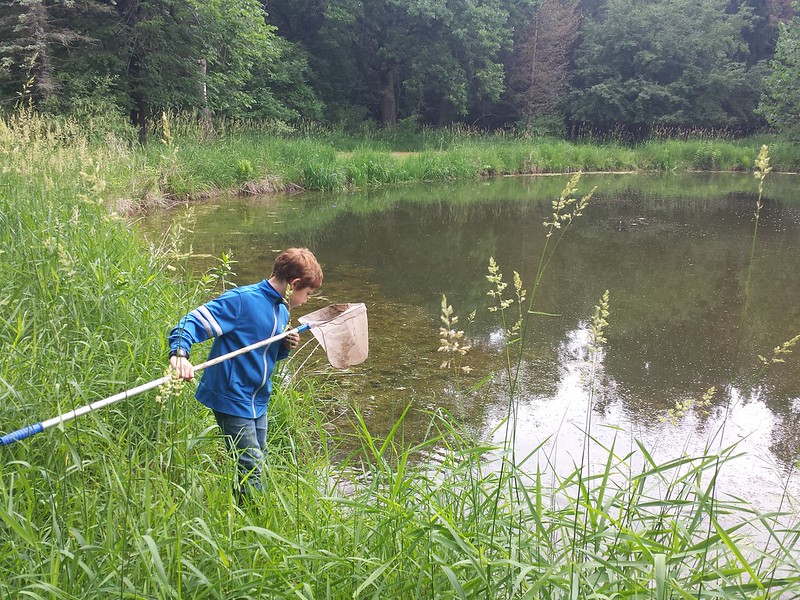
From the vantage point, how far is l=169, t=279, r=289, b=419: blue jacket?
2.63m

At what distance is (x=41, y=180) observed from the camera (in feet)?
15.9

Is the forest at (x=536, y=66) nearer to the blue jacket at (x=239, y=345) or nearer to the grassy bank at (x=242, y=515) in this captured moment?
the grassy bank at (x=242, y=515)

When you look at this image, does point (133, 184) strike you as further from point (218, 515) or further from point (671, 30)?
point (671, 30)

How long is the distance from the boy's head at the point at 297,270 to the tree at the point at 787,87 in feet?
85.7

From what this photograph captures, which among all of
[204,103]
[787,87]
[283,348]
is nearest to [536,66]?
[787,87]

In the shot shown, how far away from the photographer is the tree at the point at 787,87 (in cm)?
2355

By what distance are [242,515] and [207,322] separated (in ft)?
2.55

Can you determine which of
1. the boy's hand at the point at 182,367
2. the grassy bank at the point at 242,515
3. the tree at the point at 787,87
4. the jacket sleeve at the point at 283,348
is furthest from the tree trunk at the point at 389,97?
the boy's hand at the point at 182,367

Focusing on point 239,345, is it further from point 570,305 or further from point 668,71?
point 668,71

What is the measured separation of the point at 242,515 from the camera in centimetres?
215

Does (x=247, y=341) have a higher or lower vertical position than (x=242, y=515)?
higher

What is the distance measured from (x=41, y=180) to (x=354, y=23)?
25.3 meters

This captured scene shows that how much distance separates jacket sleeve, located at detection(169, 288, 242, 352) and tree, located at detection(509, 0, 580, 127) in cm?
2905

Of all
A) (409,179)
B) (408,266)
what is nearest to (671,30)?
(409,179)
